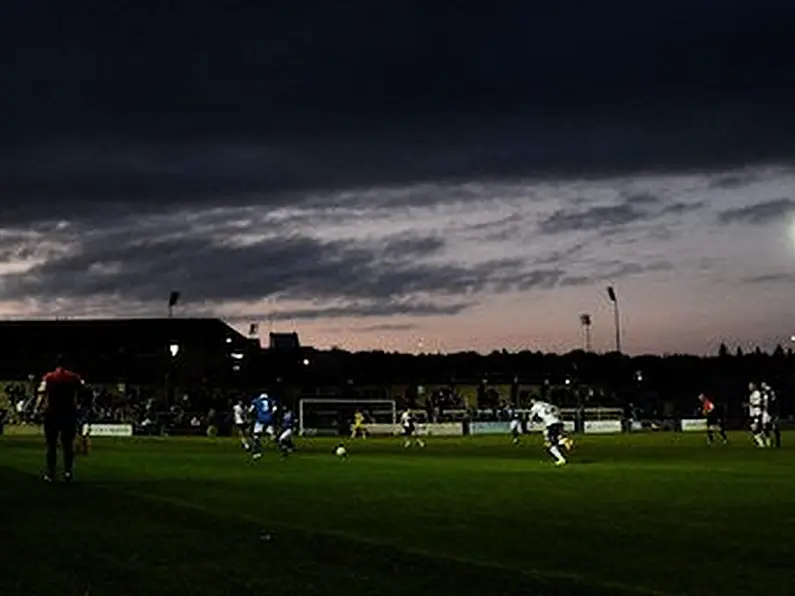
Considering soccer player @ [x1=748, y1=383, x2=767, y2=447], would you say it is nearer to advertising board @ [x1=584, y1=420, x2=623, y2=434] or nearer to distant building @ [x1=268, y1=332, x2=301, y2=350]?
advertising board @ [x1=584, y1=420, x2=623, y2=434]

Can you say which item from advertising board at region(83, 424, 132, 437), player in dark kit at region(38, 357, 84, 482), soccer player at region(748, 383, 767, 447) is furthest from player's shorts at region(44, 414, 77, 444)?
advertising board at region(83, 424, 132, 437)

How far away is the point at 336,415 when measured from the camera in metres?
79.9

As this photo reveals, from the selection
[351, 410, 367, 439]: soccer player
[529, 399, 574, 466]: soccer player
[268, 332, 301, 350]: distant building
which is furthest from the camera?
[268, 332, 301, 350]: distant building

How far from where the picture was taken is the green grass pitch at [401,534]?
10367 mm

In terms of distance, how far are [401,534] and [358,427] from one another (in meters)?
53.9

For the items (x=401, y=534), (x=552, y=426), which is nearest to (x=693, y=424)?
(x=552, y=426)

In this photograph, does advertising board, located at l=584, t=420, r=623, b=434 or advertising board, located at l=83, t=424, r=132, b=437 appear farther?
advertising board, located at l=584, t=420, r=623, b=434

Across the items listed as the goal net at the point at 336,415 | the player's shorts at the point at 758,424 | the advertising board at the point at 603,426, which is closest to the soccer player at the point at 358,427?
the goal net at the point at 336,415

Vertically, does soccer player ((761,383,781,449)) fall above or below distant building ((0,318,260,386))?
below

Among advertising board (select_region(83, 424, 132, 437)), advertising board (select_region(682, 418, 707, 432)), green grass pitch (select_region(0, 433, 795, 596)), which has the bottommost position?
green grass pitch (select_region(0, 433, 795, 596))

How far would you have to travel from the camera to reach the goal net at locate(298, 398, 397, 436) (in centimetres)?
7625

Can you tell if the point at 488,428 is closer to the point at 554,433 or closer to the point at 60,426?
the point at 554,433

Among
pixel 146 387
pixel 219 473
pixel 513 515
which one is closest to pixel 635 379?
pixel 146 387

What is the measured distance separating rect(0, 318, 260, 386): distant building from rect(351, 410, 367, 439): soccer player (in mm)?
37707
